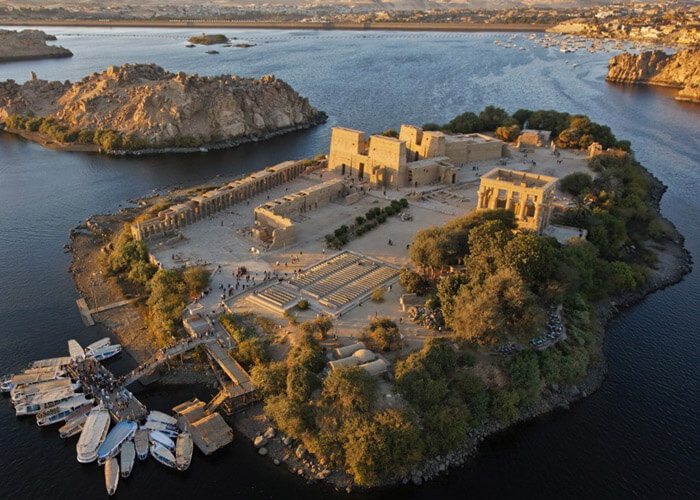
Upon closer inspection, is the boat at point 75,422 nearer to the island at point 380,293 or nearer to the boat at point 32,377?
the boat at point 32,377

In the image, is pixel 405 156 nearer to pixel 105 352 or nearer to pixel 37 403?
pixel 105 352

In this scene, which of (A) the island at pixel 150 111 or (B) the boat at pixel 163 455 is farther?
(A) the island at pixel 150 111

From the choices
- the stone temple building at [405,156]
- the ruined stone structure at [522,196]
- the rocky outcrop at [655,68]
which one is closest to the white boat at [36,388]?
the ruined stone structure at [522,196]

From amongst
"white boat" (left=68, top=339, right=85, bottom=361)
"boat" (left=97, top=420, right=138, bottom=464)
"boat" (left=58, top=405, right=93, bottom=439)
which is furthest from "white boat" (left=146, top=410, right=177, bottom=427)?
"white boat" (left=68, top=339, right=85, bottom=361)

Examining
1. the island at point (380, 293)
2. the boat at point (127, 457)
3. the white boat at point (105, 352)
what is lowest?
the white boat at point (105, 352)

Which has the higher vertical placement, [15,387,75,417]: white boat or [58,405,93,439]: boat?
[15,387,75,417]: white boat

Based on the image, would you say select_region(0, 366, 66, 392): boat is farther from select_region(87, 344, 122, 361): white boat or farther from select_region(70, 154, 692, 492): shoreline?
select_region(70, 154, 692, 492): shoreline

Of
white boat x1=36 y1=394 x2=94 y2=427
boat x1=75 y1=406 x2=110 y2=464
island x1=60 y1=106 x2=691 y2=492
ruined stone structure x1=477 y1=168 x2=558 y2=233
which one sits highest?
ruined stone structure x1=477 y1=168 x2=558 y2=233
